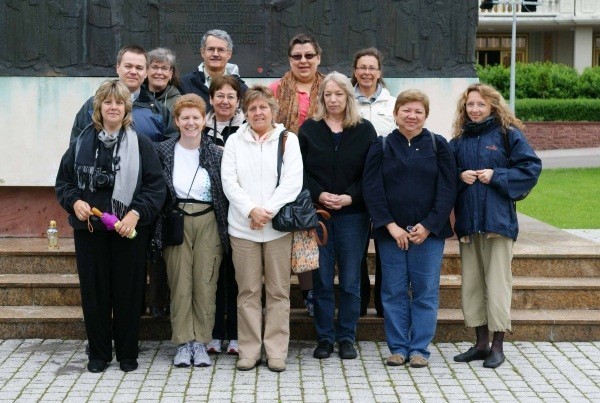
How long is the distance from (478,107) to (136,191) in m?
2.45

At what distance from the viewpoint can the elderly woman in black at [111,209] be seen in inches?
281

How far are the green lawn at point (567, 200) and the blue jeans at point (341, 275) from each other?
25.1 feet

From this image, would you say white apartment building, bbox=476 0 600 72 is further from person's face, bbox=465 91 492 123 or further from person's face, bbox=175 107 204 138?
person's face, bbox=175 107 204 138

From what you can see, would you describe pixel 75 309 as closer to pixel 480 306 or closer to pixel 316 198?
pixel 316 198

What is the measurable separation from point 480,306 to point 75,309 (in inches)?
127

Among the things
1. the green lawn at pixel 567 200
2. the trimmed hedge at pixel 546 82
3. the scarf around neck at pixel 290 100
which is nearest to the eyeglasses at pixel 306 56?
the scarf around neck at pixel 290 100

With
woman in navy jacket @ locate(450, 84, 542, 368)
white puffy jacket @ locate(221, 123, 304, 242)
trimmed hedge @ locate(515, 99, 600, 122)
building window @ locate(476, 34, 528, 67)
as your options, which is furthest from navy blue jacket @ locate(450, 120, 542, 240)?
building window @ locate(476, 34, 528, 67)

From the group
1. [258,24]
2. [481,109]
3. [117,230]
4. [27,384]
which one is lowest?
[27,384]

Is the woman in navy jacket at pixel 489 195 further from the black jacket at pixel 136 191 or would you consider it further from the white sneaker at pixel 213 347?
the black jacket at pixel 136 191

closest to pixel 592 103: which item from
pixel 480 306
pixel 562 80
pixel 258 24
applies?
pixel 562 80

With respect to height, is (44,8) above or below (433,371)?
above

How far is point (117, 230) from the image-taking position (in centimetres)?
709

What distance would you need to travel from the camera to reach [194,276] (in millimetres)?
7441

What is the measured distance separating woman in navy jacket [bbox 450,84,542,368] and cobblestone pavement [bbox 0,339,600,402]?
1.23 feet
